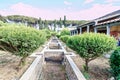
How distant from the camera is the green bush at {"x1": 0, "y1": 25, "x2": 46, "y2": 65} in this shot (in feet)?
26.5

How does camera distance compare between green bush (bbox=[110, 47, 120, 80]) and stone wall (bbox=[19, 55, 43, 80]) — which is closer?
green bush (bbox=[110, 47, 120, 80])

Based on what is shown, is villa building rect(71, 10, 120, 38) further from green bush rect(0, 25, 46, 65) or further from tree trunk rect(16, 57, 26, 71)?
tree trunk rect(16, 57, 26, 71)

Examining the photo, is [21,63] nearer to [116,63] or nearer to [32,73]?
[32,73]

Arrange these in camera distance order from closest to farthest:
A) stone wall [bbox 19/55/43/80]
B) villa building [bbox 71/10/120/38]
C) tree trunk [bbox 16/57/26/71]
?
stone wall [bbox 19/55/43/80] < tree trunk [bbox 16/57/26/71] < villa building [bbox 71/10/120/38]

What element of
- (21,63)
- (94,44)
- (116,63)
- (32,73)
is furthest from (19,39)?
(116,63)

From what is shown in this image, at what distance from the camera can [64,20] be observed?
8731cm

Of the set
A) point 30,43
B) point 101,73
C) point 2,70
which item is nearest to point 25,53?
point 30,43

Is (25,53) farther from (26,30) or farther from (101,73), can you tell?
(101,73)

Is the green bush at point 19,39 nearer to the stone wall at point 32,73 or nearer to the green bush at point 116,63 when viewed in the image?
the stone wall at point 32,73

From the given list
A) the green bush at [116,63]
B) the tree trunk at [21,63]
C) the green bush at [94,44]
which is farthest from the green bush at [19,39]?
the green bush at [116,63]

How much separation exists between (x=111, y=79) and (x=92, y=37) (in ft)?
6.03

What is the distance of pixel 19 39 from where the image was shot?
8.23m

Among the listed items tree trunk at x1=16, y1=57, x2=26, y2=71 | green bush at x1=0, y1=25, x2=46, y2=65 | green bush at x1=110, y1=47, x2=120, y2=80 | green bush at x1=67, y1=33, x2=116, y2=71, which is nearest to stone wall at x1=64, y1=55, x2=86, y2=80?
green bush at x1=67, y1=33, x2=116, y2=71

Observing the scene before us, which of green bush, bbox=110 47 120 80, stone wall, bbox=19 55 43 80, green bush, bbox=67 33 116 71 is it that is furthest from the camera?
green bush, bbox=67 33 116 71
